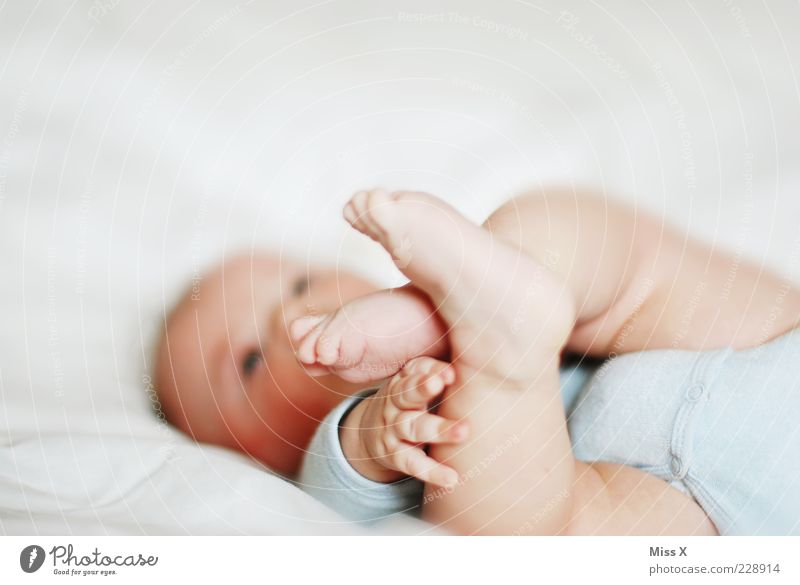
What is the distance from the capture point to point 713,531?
41 cm

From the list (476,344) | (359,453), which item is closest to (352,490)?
(359,453)

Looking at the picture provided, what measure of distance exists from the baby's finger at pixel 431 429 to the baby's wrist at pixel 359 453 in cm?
5

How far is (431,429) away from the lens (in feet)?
1.21

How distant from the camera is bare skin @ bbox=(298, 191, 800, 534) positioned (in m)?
0.36

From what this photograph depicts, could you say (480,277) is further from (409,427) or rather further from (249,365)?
(249,365)

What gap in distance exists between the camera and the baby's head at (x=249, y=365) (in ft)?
1.58

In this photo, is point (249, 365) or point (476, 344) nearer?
point (476, 344)

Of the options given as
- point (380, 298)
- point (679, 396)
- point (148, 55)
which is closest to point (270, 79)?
point (148, 55)

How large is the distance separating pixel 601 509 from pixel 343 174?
27cm

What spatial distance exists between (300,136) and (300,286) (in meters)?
0.10

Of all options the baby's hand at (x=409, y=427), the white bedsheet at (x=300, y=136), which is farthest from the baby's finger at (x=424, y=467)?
the white bedsheet at (x=300, y=136)
